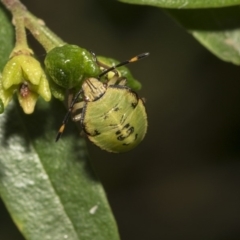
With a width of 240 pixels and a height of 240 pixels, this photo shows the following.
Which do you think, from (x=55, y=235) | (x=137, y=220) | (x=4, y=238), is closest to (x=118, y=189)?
(x=137, y=220)

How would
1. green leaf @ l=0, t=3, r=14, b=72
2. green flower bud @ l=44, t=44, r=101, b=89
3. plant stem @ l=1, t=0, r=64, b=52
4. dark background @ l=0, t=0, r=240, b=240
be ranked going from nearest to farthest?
green flower bud @ l=44, t=44, r=101, b=89
plant stem @ l=1, t=0, r=64, b=52
green leaf @ l=0, t=3, r=14, b=72
dark background @ l=0, t=0, r=240, b=240

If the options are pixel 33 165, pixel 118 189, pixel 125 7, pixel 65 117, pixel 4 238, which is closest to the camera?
pixel 65 117

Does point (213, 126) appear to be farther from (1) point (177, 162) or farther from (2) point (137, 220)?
(2) point (137, 220)

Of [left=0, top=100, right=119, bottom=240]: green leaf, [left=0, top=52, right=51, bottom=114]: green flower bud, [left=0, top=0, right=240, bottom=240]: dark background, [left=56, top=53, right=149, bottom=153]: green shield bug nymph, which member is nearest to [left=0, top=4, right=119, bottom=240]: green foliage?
[left=0, top=100, right=119, bottom=240]: green leaf

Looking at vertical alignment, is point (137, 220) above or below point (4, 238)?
below

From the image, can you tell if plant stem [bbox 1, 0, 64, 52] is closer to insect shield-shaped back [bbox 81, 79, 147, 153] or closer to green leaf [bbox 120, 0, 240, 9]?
insect shield-shaped back [bbox 81, 79, 147, 153]

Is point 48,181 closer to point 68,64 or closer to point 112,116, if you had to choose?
point 112,116
